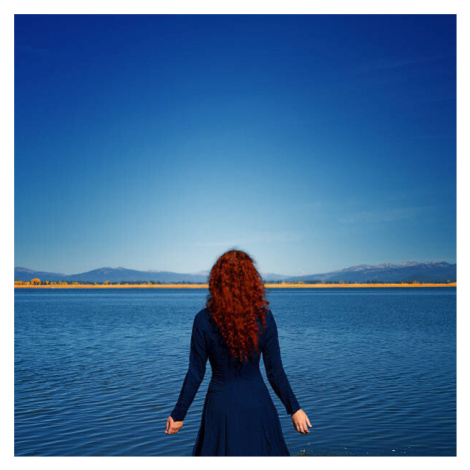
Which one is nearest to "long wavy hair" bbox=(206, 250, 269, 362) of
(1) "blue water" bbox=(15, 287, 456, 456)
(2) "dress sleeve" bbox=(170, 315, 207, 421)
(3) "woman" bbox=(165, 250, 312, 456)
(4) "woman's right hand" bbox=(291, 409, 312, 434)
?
(3) "woman" bbox=(165, 250, 312, 456)

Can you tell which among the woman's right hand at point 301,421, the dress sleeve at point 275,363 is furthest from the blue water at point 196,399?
the woman's right hand at point 301,421

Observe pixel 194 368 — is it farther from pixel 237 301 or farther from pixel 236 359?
pixel 237 301

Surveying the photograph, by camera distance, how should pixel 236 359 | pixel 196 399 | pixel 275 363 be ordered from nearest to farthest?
pixel 236 359, pixel 275 363, pixel 196 399

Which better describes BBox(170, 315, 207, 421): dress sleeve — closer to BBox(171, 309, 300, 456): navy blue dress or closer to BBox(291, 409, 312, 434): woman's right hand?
BBox(171, 309, 300, 456): navy blue dress

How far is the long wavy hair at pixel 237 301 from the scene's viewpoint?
3639 millimetres

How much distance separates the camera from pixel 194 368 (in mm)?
3822

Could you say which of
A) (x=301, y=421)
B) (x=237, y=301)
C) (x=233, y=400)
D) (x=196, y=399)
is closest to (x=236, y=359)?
(x=233, y=400)

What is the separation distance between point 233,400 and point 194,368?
368 millimetres
